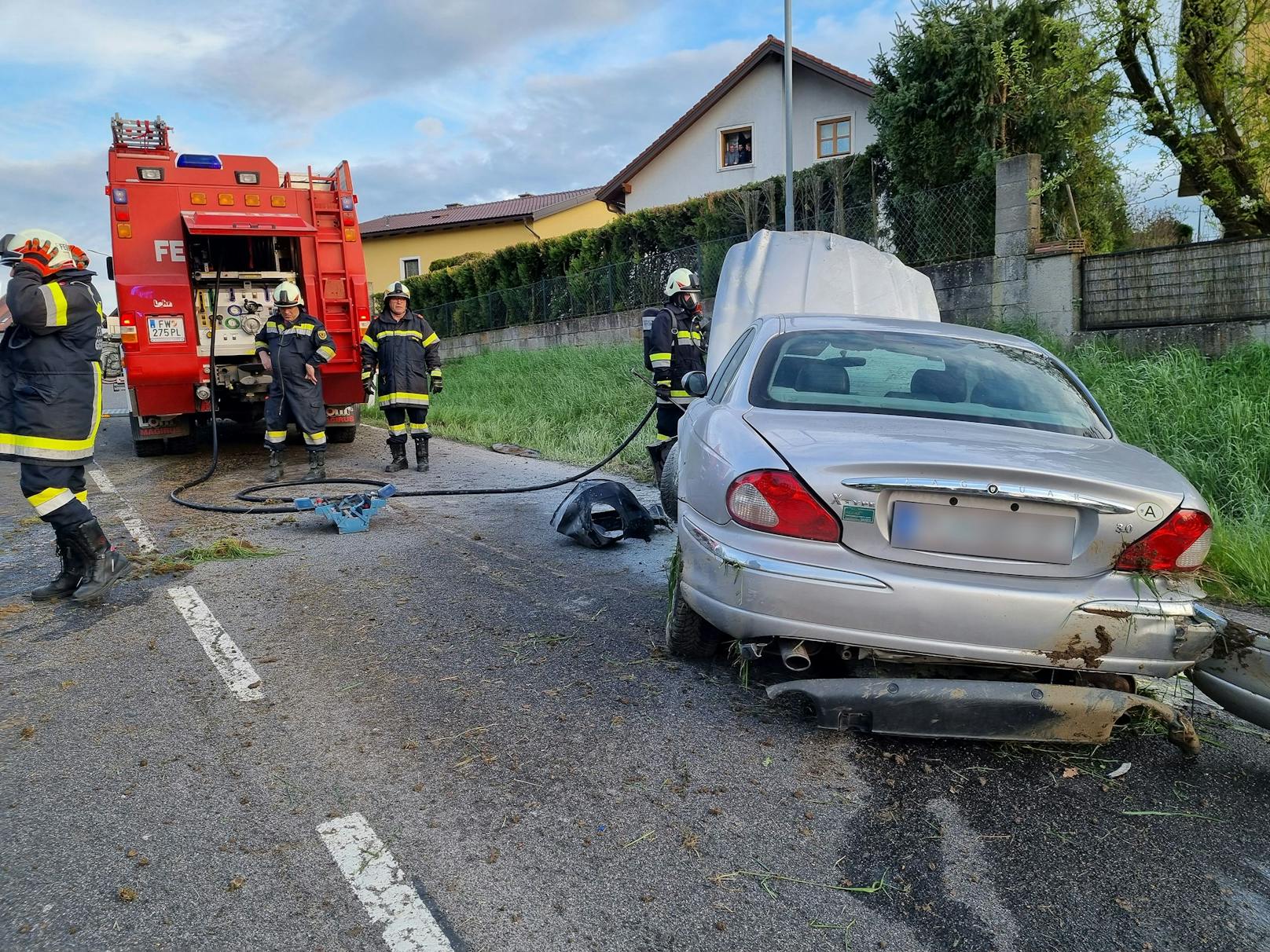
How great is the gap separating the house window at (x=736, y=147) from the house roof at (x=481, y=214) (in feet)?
31.7

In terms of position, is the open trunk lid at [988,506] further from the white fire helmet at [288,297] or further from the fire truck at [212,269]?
the fire truck at [212,269]

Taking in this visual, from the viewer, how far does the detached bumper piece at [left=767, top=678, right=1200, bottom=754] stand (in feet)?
8.85

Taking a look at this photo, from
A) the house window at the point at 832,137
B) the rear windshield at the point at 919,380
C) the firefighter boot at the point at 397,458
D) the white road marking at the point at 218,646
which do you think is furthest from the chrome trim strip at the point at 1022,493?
the house window at the point at 832,137

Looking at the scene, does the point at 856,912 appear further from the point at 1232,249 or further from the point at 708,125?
the point at 708,125

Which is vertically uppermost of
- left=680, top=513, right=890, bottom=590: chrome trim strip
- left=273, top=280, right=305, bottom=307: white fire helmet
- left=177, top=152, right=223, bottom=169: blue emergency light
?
left=177, top=152, right=223, bottom=169: blue emergency light

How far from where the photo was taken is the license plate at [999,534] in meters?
2.72

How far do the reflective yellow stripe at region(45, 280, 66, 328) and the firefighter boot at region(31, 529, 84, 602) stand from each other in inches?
43.6

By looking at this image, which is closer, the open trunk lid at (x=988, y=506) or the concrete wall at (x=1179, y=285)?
the open trunk lid at (x=988, y=506)

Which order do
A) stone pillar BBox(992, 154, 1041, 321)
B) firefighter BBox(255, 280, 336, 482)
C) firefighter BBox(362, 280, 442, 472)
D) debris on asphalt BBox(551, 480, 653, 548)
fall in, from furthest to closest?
stone pillar BBox(992, 154, 1041, 321), firefighter BBox(362, 280, 442, 472), firefighter BBox(255, 280, 336, 482), debris on asphalt BBox(551, 480, 653, 548)

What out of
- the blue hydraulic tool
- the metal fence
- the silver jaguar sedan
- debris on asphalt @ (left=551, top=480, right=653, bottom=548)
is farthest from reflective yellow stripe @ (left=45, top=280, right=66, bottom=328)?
the metal fence

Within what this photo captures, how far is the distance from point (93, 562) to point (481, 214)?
36488 mm

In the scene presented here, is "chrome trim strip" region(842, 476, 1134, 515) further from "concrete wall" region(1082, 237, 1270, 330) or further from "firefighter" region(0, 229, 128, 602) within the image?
"concrete wall" region(1082, 237, 1270, 330)

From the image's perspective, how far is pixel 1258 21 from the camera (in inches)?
335

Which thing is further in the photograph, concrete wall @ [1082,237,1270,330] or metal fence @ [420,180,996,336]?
metal fence @ [420,180,996,336]
